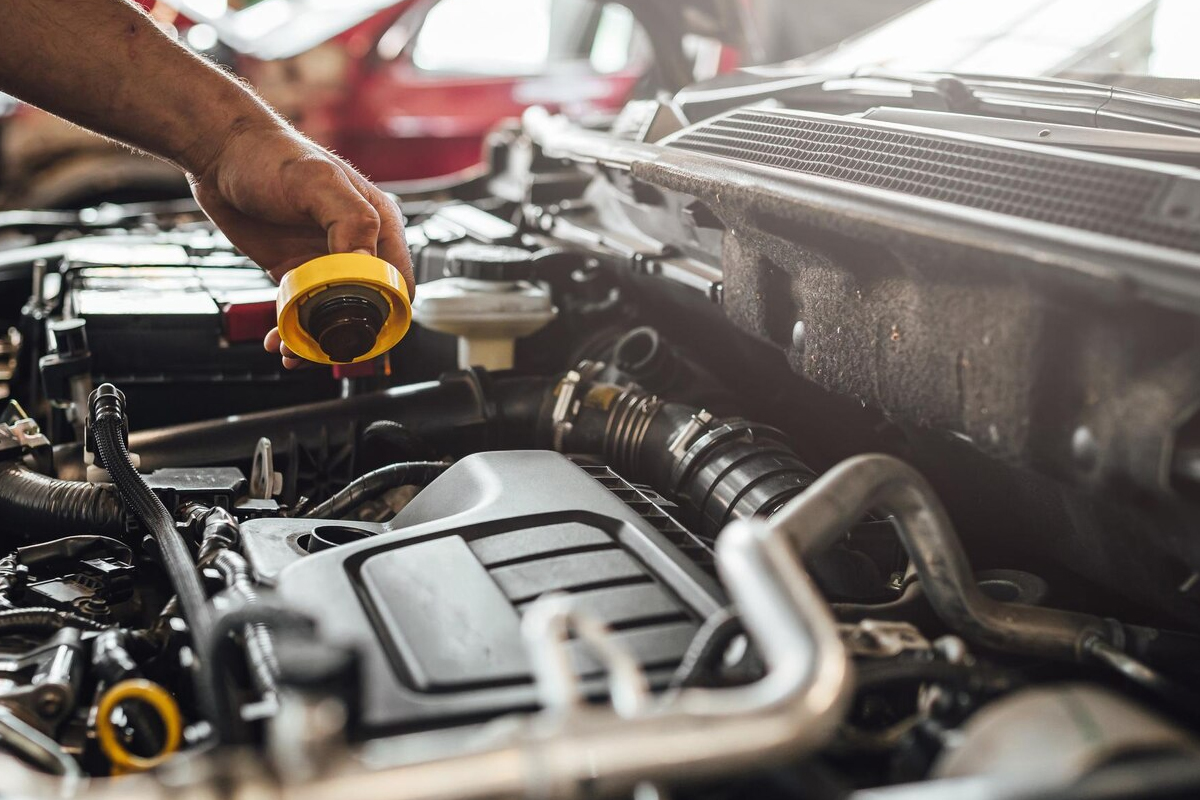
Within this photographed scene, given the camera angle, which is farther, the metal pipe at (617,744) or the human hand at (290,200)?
the human hand at (290,200)

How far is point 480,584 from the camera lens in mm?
983

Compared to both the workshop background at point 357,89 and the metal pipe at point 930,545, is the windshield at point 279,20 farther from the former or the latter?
the metal pipe at point 930,545

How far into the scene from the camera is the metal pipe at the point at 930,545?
88 cm

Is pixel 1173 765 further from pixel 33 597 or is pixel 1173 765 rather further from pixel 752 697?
pixel 33 597

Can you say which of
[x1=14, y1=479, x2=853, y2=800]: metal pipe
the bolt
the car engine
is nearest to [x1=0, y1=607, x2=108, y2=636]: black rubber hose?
the car engine

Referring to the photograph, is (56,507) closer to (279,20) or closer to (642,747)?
(642,747)

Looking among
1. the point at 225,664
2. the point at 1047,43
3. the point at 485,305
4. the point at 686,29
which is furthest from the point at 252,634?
the point at 686,29

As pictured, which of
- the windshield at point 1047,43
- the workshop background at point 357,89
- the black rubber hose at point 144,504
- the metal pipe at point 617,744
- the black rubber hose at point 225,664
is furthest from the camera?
the workshop background at point 357,89

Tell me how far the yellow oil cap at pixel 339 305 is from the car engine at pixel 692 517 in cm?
19

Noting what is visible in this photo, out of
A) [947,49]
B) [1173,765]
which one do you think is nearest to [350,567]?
[1173,765]

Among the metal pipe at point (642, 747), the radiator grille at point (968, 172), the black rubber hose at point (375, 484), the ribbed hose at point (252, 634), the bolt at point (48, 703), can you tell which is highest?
the radiator grille at point (968, 172)

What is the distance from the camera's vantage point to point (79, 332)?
155 centimetres

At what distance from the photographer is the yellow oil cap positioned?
1231mm

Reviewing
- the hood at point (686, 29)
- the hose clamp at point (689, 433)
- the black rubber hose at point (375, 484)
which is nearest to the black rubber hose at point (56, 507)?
the black rubber hose at point (375, 484)
